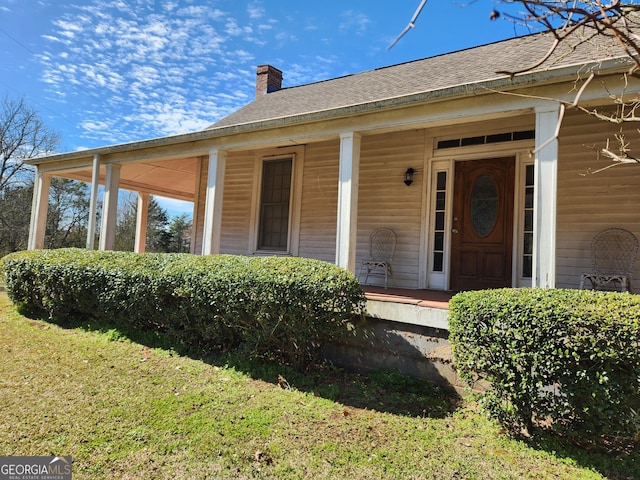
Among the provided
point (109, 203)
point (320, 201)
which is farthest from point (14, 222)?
point (320, 201)

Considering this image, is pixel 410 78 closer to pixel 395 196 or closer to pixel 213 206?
pixel 395 196

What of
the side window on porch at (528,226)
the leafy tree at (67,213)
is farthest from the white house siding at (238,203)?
the leafy tree at (67,213)

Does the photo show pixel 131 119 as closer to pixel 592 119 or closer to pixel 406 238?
pixel 406 238

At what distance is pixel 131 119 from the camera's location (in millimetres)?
20922

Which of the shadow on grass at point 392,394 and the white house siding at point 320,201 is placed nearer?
the shadow on grass at point 392,394

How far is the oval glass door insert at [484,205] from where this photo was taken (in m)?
5.96

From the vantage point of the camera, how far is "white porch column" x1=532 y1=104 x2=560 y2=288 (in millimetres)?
3803

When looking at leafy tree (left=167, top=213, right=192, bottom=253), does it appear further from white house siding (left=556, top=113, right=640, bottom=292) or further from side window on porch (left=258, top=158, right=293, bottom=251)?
white house siding (left=556, top=113, right=640, bottom=292)

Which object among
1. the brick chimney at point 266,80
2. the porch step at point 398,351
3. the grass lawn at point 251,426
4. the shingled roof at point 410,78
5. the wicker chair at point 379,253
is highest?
the brick chimney at point 266,80

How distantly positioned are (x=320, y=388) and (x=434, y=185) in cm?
407

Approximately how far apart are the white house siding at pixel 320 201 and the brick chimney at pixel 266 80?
4638 mm

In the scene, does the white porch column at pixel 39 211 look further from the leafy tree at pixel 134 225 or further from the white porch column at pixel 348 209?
the leafy tree at pixel 134 225

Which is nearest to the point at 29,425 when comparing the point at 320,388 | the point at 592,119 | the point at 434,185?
the point at 320,388

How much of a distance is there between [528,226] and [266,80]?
339 inches
